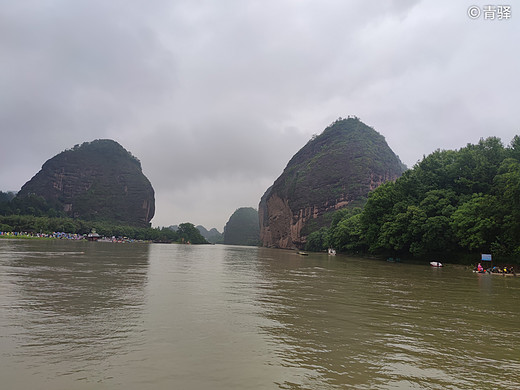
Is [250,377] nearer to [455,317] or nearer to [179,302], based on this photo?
[179,302]

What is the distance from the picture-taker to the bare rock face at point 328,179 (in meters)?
146

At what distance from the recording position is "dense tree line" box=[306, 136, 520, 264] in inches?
1483

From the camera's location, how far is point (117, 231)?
6422 inches

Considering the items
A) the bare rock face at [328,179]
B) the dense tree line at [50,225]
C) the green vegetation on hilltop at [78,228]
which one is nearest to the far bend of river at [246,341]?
the green vegetation on hilltop at [78,228]

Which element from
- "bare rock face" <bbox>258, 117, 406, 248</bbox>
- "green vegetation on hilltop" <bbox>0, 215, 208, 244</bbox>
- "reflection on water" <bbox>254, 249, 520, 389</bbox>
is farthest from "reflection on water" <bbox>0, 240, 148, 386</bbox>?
"bare rock face" <bbox>258, 117, 406, 248</bbox>

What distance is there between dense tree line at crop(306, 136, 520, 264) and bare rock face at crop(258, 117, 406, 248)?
79.1 meters

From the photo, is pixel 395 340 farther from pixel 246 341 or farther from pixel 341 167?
pixel 341 167

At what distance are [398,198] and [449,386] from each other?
186 ft

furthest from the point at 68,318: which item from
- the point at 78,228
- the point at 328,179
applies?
the point at 328,179

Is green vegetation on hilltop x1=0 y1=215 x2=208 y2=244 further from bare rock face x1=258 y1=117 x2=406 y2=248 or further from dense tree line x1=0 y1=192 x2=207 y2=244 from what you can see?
bare rock face x1=258 y1=117 x2=406 y2=248

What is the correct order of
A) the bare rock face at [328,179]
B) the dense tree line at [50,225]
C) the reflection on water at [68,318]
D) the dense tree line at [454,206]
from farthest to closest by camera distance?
1. the bare rock face at [328,179]
2. the dense tree line at [50,225]
3. the dense tree line at [454,206]
4. the reflection on water at [68,318]

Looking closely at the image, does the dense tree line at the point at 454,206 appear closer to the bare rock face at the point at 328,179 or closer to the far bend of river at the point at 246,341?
the far bend of river at the point at 246,341

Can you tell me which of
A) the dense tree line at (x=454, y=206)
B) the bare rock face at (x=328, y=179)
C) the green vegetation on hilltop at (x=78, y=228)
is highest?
the bare rock face at (x=328, y=179)

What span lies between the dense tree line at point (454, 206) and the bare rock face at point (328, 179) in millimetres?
79128
